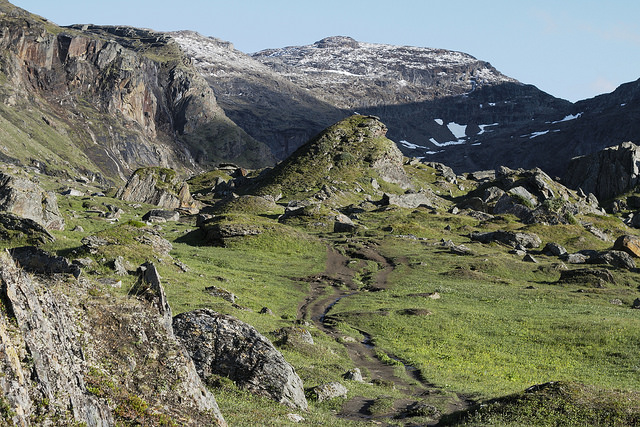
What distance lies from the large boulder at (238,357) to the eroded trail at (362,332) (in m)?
3.41

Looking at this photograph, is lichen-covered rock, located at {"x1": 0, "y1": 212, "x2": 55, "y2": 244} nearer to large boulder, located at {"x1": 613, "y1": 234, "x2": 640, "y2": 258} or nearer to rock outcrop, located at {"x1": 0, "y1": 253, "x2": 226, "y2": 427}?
rock outcrop, located at {"x1": 0, "y1": 253, "x2": 226, "y2": 427}

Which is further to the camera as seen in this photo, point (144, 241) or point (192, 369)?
point (144, 241)

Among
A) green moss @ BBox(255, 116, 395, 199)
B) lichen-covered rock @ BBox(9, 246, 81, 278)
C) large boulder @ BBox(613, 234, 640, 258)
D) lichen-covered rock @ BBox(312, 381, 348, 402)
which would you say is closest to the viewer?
lichen-covered rock @ BBox(312, 381, 348, 402)

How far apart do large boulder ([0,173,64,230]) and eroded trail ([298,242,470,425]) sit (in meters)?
34.3

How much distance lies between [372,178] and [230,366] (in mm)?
141204

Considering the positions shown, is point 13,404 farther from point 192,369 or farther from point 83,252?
point 83,252

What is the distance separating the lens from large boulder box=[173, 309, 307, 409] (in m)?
25.3

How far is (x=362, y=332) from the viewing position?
4897 centimetres

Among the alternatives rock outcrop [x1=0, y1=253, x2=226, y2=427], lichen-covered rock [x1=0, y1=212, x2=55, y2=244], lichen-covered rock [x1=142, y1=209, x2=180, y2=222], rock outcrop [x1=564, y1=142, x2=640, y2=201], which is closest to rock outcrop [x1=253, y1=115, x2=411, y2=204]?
lichen-covered rock [x1=142, y1=209, x2=180, y2=222]

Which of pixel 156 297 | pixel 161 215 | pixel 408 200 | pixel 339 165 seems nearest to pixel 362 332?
pixel 156 297

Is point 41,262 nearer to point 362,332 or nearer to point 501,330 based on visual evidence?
point 362,332

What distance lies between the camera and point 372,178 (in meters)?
164

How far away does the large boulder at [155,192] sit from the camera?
127 meters

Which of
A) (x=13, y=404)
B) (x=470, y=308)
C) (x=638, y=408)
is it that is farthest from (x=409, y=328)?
(x=13, y=404)
